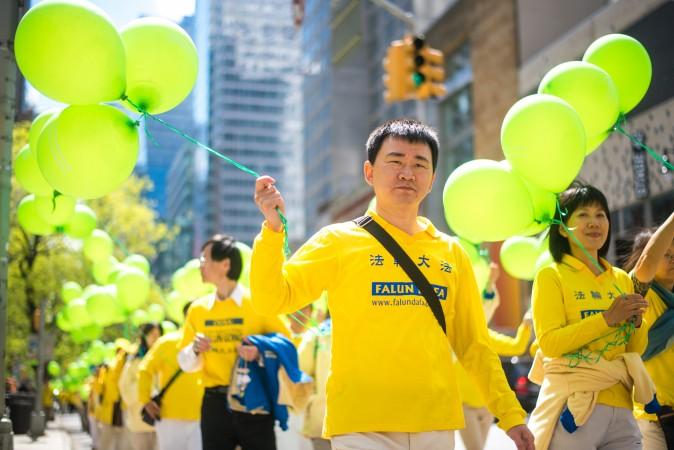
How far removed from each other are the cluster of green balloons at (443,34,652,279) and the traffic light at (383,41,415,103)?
388 inches

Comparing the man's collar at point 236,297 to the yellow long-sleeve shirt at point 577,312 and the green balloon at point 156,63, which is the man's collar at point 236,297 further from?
the yellow long-sleeve shirt at point 577,312

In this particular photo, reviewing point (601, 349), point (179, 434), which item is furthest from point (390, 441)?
point (179, 434)

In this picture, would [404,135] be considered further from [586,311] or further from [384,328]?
[586,311]

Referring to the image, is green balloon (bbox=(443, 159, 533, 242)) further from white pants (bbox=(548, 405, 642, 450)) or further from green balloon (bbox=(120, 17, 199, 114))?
green balloon (bbox=(120, 17, 199, 114))

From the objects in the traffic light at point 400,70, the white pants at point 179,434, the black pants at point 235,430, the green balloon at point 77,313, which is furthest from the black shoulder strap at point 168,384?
the traffic light at point 400,70

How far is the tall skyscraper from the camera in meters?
Result: 157

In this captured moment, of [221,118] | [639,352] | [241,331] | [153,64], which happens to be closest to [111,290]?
[241,331]

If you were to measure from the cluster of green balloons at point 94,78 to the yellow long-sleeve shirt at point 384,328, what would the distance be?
1.40m

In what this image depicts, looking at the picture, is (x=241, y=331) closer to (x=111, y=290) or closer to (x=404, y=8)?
(x=111, y=290)

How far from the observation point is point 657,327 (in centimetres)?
500

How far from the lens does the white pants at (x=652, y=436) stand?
15.9ft

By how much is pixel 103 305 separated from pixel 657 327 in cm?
784

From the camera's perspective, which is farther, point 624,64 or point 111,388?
point 111,388

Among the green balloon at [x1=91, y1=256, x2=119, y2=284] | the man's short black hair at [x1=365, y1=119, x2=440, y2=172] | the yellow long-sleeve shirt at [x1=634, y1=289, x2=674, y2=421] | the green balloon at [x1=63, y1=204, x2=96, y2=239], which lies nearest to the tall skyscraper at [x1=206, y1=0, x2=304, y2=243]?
the green balloon at [x1=91, y1=256, x2=119, y2=284]
